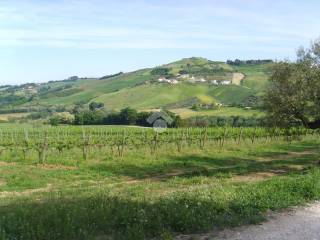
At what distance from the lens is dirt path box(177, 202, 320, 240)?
9211 millimetres

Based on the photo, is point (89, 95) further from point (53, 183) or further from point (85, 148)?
point (53, 183)

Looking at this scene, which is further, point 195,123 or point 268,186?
point 195,123

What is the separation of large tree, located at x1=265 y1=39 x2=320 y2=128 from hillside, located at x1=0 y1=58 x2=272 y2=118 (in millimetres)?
70022

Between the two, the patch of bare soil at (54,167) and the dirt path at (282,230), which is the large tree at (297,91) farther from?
the dirt path at (282,230)

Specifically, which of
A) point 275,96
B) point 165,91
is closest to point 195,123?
point 165,91

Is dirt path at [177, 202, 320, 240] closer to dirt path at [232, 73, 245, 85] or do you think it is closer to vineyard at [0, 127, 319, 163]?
vineyard at [0, 127, 319, 163]

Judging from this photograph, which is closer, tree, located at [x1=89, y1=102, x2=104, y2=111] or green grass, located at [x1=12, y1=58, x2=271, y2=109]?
green grass, located at [x1=12, y1=58, x2=271, y2=109]

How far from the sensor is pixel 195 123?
8750 centimetres

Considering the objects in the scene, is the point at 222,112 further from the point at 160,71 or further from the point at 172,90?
the point at 160,71

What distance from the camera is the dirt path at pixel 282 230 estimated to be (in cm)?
921

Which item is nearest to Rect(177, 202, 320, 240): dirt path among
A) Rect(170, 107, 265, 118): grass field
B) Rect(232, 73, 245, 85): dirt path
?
Rect(170, 107, 265, 118): grass field

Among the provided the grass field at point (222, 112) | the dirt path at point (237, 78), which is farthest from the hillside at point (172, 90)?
the grass field at point (222, 112)

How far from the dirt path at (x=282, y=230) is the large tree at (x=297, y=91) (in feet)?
56.5

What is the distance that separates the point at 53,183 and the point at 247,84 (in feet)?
375
